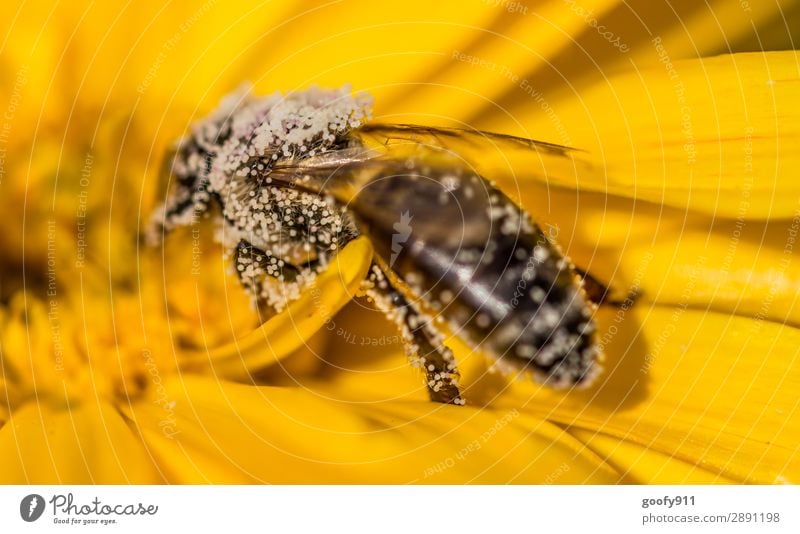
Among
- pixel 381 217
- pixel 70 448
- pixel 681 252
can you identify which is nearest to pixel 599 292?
pixel 681 252

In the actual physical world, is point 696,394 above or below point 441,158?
below

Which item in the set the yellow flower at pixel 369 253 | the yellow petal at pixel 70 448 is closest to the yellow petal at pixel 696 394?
the yellow flower at pixel 369 253

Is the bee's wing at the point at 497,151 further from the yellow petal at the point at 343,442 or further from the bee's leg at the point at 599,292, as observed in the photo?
the yellow petal at the point at 343,442

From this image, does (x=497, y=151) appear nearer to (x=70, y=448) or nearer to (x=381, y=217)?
(x=381, y=217)

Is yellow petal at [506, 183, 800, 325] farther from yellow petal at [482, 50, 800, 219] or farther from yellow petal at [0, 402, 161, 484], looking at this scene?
yellow petal at [0, 402, 161, 484]
